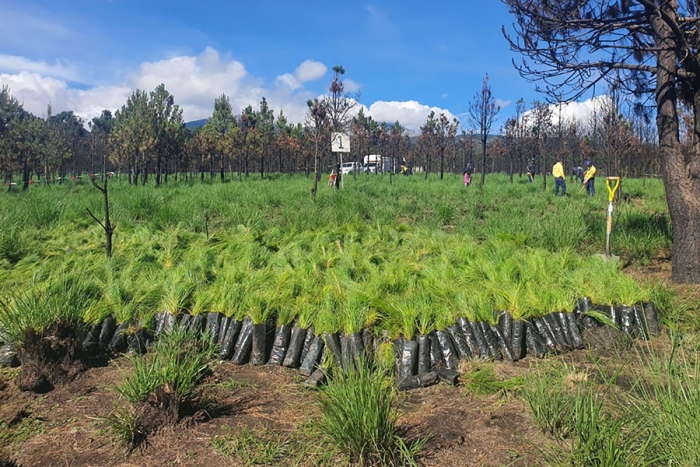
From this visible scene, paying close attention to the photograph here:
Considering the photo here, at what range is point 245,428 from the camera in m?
2.63

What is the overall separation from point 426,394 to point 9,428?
101 inches

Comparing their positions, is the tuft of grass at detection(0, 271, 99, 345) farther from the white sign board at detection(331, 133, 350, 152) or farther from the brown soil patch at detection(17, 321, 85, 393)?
the white sign board at detection(331, 133, 350, 152)

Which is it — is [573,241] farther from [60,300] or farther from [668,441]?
[60,300]

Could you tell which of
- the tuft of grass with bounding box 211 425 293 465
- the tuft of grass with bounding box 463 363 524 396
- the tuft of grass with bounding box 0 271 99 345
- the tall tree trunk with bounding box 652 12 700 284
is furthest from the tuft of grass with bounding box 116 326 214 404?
the tall tree trunk with bounding box 652 12 700 284

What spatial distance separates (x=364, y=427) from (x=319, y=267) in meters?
2.98

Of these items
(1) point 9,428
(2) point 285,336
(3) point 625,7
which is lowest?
(1) point 9,428

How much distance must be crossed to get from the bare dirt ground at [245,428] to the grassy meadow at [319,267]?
25.2 inches

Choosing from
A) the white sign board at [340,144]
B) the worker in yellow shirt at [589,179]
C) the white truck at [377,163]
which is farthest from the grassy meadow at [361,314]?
the white truck at [377,163]

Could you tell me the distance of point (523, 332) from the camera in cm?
367

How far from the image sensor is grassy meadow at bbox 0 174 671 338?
3.75 metres

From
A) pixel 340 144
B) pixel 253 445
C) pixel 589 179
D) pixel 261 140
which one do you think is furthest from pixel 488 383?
pixel 261 140

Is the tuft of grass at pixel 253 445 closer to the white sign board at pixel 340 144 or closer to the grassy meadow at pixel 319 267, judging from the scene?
the grassy meadow at pixel 319 267

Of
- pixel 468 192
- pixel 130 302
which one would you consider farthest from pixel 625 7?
pixel 468 192

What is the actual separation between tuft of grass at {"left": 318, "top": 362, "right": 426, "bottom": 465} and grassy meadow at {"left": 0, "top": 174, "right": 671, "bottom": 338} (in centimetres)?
114
